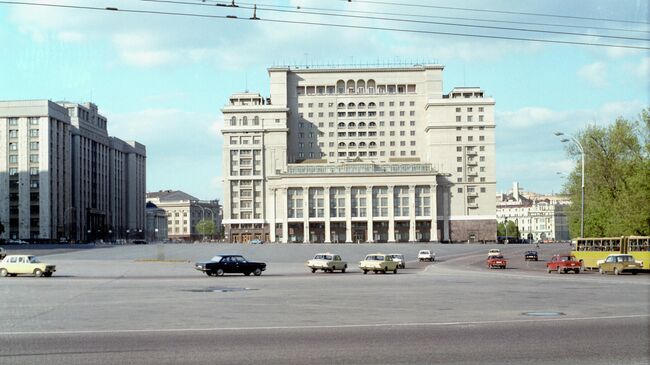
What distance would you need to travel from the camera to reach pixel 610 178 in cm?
7738

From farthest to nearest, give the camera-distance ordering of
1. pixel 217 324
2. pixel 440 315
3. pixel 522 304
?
pixel 522 304 → pixel 440 315 → pixel 217 324

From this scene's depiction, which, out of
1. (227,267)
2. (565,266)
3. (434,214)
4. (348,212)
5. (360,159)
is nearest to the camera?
(227,267)

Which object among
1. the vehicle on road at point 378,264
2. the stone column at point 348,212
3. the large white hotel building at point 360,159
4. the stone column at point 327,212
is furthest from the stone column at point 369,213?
the vehicle on road at point 378,264

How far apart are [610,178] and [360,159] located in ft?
363

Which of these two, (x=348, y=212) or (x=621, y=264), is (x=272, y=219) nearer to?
(x=348, y=212)

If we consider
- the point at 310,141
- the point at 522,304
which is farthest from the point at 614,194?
the point at 310,141

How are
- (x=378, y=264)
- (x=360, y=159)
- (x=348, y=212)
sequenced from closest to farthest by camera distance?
(x=378, y=264) < (x=348, y=212) < (x=360, y=159)

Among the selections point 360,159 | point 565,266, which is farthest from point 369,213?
point 565,266

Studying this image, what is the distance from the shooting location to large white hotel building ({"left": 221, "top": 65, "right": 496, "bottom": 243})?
583 ft

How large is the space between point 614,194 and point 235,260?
46.2 meters

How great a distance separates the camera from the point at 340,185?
177375mm

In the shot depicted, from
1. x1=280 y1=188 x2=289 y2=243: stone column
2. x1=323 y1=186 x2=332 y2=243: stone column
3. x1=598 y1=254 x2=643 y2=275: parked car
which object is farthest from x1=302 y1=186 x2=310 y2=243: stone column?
x1=598 y1=254 x2=643 y2=275: parked car

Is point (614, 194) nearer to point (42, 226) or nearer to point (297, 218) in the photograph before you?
point (297, 218)

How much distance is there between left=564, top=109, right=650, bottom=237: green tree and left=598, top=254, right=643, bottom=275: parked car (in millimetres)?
14780
